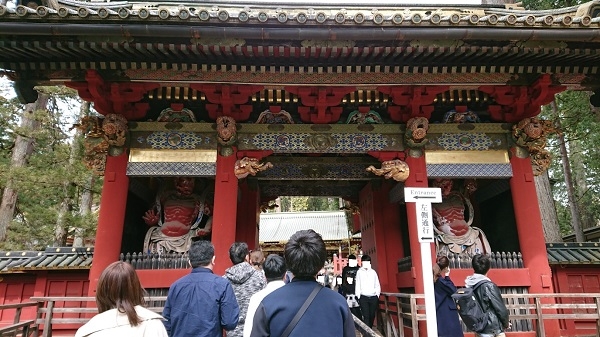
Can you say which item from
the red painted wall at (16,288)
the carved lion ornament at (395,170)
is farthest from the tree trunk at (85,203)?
the carved lion ornament at (395,170)

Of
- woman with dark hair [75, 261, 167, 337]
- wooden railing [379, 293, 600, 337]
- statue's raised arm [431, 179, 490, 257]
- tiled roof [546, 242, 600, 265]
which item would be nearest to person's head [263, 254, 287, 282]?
woman with dark hair [75, 261, 167, 337]

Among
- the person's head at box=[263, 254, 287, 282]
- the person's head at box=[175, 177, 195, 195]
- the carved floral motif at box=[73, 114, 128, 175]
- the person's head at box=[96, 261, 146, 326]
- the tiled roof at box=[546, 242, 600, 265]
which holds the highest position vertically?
the carved floral motif at box=[73, 114, 128, 175]

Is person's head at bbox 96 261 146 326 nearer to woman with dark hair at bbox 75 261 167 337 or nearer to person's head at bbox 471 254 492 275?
woman with dark hair at bbox 75 261 167 337

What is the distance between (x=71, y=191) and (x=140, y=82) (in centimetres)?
711

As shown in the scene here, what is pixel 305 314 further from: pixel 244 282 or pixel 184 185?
pixel 184 185

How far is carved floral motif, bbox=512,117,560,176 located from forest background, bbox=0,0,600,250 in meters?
4.12

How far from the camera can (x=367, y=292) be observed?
7.02 m

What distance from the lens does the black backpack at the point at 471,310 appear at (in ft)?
11.8

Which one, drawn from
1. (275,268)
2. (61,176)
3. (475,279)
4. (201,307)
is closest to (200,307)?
(201,307)

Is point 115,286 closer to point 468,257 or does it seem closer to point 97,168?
point 97,168

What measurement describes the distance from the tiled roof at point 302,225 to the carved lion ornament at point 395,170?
47.4ft

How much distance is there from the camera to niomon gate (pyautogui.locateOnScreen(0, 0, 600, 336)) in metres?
5.48

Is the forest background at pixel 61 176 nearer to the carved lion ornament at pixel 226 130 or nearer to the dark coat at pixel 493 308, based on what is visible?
the carved lion ornament at pixel 226 130

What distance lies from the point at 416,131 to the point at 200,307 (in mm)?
5049
